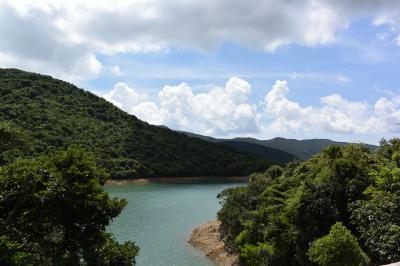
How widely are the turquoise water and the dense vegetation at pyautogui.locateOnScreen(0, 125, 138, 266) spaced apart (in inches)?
516

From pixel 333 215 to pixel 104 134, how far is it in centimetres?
9720

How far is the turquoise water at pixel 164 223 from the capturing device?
34250 millimetres

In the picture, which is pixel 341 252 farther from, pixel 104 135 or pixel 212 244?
pixel 104 135

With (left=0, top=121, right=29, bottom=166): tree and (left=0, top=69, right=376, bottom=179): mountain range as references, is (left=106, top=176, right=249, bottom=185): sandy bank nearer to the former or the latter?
(left=0, top=69, right=376, bottom=179): mountain range

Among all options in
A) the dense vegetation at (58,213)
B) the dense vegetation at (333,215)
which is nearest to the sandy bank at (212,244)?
the dense vegetation at (333,215)

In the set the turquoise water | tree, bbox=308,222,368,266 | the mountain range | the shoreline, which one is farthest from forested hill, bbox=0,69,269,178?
tree, bbox=308,222,368,266

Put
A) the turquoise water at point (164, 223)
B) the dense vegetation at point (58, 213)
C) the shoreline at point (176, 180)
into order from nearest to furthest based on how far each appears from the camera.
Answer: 1. the dense vegetation at point (58, 213)
2. the turquoise water at point (164, 223)
3. the shoreline at point (176, 180)

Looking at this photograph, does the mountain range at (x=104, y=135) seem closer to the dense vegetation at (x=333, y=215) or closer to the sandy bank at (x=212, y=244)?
the sandy bank at (x=212, y=244)

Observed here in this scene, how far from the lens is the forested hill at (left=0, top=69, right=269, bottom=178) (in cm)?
9938

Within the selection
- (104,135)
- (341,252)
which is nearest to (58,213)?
(341,252)

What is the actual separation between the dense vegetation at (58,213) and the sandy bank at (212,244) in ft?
44.0

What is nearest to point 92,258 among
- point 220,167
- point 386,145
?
point 386,145

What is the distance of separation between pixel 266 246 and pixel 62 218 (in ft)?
39.0

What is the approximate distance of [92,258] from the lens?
18391 mm
